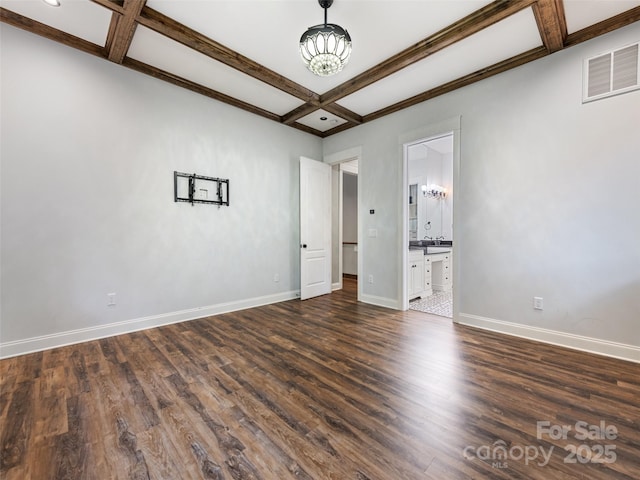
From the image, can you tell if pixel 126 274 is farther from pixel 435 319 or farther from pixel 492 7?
pixel 492 7

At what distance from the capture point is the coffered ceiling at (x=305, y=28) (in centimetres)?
229

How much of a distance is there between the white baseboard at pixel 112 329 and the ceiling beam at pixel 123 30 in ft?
9.64

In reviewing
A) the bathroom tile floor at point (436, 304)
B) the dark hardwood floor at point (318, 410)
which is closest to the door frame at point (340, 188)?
the bathroom tile floor at point (436, 304)

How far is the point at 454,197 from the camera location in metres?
3.45

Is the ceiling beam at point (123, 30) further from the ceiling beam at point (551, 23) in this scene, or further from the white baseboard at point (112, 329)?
the ceiling beam at point (551, 23)

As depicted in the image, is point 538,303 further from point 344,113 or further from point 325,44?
point 344,113

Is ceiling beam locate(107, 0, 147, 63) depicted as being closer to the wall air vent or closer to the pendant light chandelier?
the pendant light chandelier

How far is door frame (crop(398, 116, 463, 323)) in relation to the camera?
3406mm

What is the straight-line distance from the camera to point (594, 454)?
1388 mm

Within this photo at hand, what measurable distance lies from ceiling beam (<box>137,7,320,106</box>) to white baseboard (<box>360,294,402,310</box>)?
3.20 m

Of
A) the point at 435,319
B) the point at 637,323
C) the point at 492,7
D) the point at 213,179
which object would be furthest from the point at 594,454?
the point at 213,179

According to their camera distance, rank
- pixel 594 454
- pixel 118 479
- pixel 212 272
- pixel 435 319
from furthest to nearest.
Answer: pixel 212 272, pixel 435 319, pixel 594 454, pixel 118 479

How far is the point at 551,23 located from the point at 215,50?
314cm

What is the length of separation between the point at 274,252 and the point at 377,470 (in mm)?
3543
